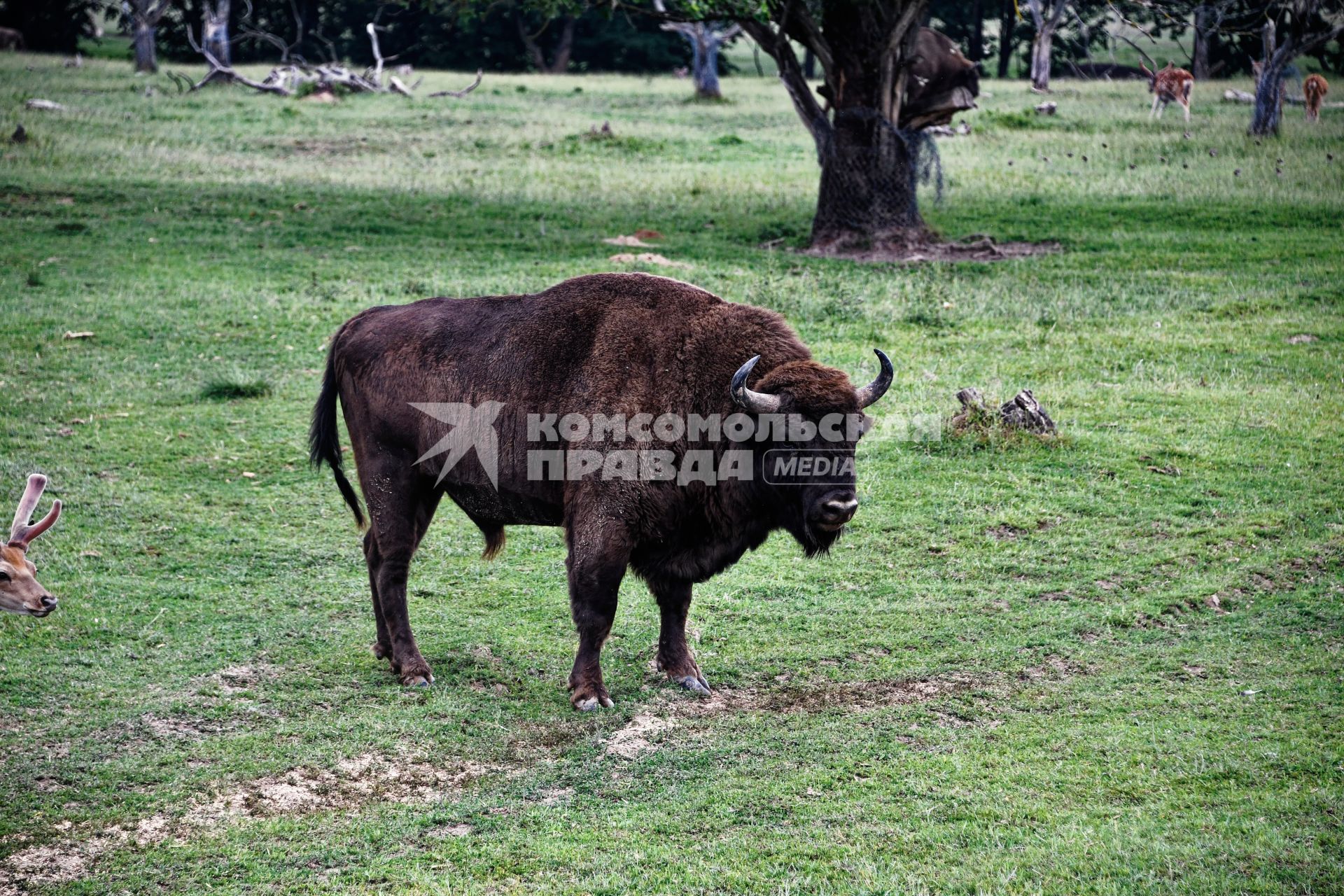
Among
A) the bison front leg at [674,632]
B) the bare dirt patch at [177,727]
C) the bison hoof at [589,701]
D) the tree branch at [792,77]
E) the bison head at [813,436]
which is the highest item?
the tree branch at [792,77]

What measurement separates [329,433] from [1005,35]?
1738 inches

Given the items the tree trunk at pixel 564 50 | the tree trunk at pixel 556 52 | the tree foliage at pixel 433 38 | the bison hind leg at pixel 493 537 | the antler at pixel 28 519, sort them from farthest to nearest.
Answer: the tree trunk at pixel 564 50 → the tree trunk at pixel 556 52 → the tree foliage at pixel 433 38 → the bison hind leg at pixel 493 537 → the antler at pixel 28 519

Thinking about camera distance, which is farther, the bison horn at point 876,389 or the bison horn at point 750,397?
the bison horn at point 876,389

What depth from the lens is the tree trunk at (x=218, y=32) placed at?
125 ft

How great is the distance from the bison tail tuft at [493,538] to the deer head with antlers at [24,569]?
8.25 feet

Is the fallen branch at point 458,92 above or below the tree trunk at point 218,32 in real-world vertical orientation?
below

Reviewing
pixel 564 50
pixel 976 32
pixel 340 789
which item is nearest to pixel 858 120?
pixel 340 789

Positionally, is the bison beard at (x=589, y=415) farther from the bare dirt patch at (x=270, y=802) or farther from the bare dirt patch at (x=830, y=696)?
the bare dirt patch at (x=270, y=802)

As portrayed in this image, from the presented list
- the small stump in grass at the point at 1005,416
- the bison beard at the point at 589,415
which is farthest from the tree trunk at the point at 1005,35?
the bison beard at the point at 589,415

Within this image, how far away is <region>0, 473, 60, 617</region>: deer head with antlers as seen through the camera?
6.33 metres

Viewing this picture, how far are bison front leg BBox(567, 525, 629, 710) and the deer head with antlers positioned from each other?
270 centimetres

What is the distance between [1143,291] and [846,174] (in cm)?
443

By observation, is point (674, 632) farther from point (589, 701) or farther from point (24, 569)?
point (24, 569)

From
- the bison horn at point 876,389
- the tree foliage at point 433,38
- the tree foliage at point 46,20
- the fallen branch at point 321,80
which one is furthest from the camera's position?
the tree foliage at point 433,38
